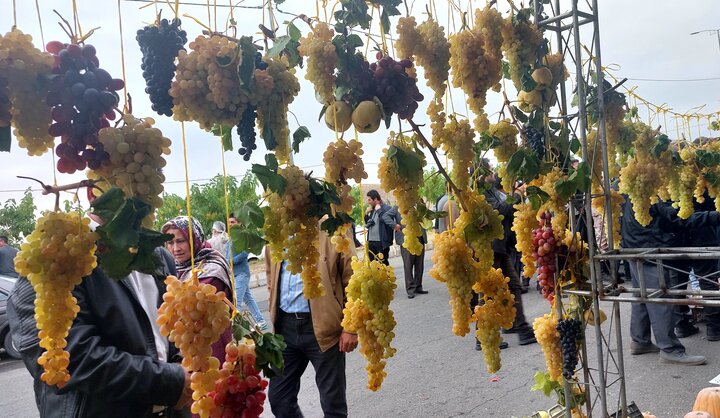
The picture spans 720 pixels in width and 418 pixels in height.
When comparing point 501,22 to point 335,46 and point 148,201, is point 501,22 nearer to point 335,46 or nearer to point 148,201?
point 335,46

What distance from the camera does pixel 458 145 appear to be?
1.58 metres

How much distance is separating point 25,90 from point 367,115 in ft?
2.30

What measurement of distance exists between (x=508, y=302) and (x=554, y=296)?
738mm

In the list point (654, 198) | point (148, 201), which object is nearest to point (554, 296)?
point (654, 198)

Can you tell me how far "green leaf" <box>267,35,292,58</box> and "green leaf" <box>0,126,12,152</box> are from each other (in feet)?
1.74

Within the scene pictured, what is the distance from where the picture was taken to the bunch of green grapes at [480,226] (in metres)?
1.61

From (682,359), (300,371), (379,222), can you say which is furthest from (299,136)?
(379,222)

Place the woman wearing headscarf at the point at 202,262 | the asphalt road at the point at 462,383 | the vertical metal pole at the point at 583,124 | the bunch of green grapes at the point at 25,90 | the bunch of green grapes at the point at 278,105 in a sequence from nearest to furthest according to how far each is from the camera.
Result: the bunch of green grapes at the point at 25,90, the bunch of green grapes at the point at 278,105, the vertical metal pole at the point at 583,124, the woman wearing headscarf at the point at 202,262, the asphalt road at the point at 462,383

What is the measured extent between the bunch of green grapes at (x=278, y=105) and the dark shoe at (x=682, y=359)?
14.0ft

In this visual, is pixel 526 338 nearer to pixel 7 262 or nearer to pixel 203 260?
pixel 203 260

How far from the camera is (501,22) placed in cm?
186

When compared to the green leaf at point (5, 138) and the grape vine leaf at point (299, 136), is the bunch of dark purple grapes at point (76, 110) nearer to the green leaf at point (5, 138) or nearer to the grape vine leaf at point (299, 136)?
the green leaf at point (5, 138)

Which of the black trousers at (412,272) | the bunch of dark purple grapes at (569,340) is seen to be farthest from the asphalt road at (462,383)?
the black trousers at (412,272)

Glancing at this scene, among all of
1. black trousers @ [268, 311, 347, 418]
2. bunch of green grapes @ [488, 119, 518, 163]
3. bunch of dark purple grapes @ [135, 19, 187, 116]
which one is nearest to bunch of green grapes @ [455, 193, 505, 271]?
bunch of green grapes @ [488, 119, 518, 163]
